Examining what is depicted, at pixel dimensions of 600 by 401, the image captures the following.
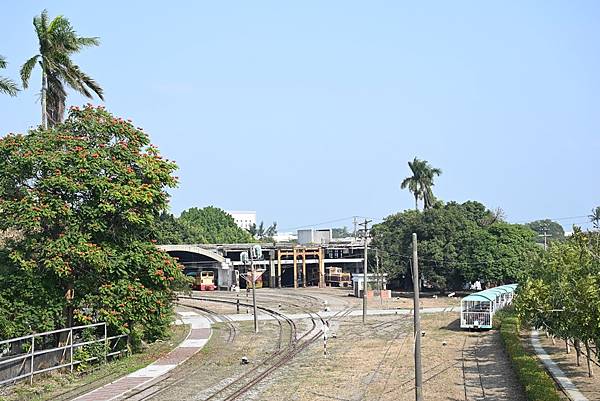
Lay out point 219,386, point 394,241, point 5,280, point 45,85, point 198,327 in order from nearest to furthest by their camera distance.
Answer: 1. point 219,386
2. point 5,280
3. point 45,85
4. point 198,327
5. point 394,241

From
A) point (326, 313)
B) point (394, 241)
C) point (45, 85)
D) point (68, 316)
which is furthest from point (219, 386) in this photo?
point (394, 241)

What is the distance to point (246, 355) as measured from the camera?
108 ft

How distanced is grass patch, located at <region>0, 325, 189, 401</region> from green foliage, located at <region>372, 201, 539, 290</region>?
40.4m

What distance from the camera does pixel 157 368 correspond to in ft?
94.5

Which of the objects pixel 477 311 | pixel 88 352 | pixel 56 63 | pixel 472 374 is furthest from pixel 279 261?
pixel 472 374

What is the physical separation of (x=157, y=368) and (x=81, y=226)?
669 cm

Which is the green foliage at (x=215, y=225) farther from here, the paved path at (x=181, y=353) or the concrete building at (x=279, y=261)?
the paved path at (x=181, y=353)

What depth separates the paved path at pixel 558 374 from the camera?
73.8 feet

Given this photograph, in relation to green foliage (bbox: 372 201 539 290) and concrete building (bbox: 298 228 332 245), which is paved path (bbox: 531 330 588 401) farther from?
concrete building (bbox: 298 228 332 245)

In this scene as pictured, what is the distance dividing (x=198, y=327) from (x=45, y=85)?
715 inches

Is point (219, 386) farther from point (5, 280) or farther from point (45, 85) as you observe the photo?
point (45, 85)

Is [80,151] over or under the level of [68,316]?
over

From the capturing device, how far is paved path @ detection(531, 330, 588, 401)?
22.5m

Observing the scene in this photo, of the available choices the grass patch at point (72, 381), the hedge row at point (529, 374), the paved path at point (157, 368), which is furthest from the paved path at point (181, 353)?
the hedge row at point (529, 374)
